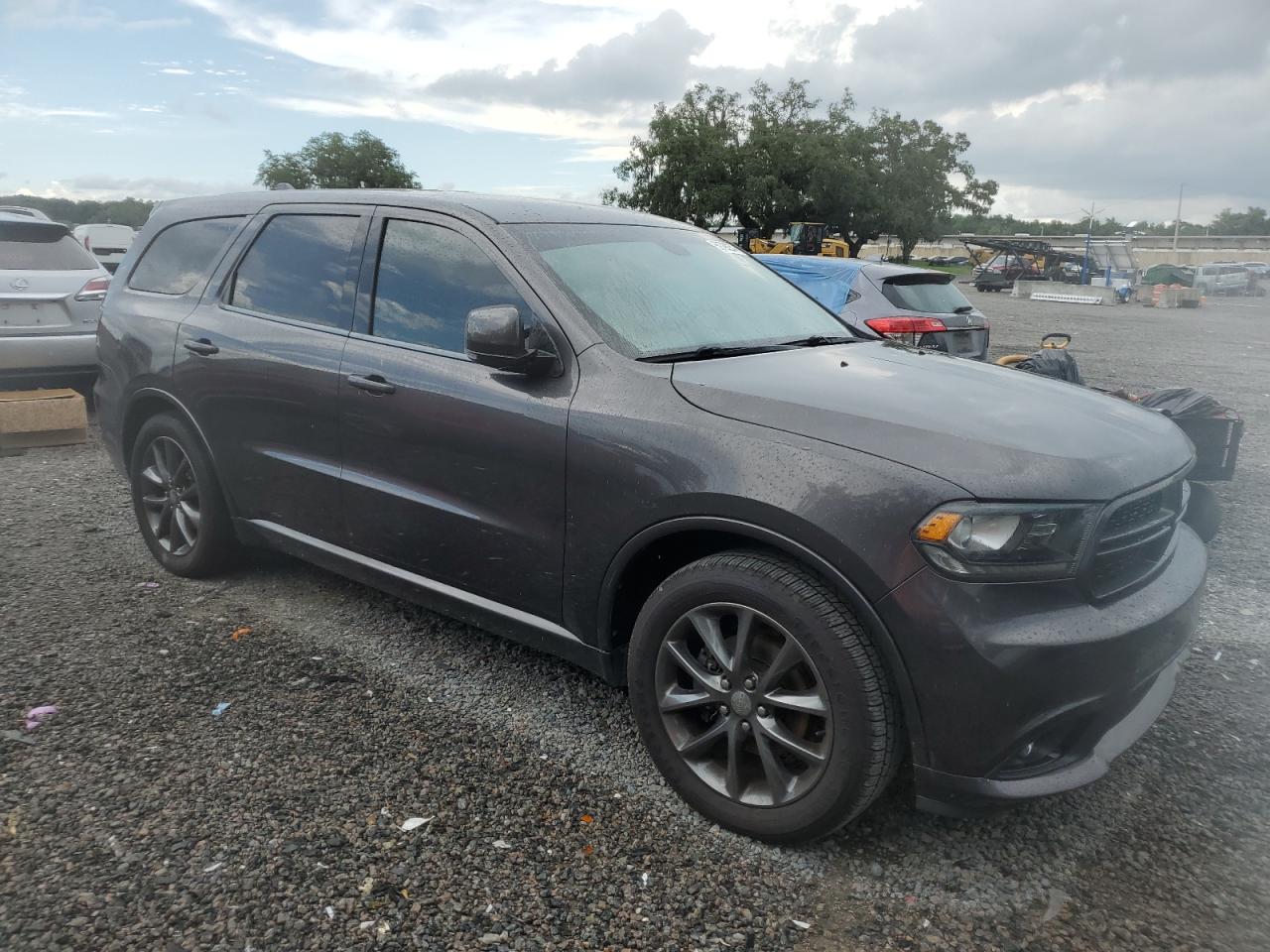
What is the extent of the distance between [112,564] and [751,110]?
219ft

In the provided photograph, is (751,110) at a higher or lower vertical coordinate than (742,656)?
higher

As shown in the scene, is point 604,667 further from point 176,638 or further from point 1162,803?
point 176,638

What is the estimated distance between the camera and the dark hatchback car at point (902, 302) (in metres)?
7.91

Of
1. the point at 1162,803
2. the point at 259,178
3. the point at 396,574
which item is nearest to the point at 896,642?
the point at 1162,803

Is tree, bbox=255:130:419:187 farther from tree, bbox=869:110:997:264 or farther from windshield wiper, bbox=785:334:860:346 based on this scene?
windshield wiper, bbox=785:334:860:346

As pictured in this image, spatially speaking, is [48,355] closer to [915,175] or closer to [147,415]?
[147,415]

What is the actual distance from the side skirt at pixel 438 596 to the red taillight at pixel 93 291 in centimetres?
486

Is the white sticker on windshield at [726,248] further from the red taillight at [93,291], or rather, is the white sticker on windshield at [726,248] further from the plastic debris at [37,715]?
the red taillight at [93,291]

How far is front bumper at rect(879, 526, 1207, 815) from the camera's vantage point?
7.49 ft

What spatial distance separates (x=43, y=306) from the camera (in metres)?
7.75

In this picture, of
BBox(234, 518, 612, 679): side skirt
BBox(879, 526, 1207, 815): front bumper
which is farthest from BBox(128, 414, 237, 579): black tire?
BBox(879, 526, 1207, 815): front bumper

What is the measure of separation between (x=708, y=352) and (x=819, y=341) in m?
0.61

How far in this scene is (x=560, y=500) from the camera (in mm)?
2971

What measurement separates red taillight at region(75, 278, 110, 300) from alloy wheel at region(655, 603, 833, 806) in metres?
7.15
